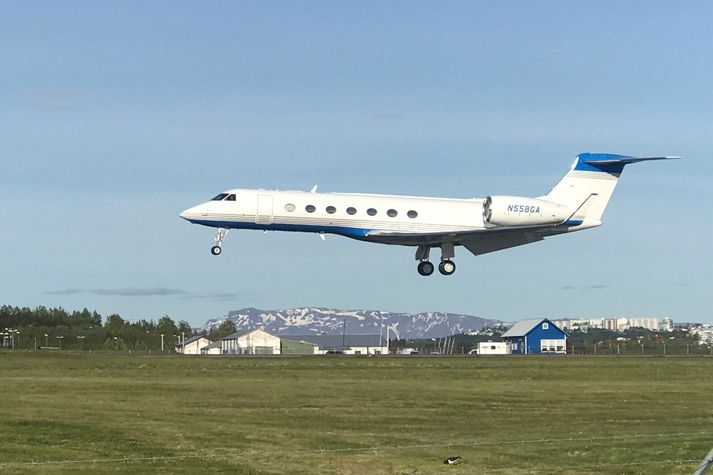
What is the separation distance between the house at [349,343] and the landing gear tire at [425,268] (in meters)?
92.8

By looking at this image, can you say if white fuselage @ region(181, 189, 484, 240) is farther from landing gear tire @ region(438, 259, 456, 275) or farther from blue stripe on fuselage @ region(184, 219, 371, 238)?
landing gear tire @ region(438, 259, 456, 275)

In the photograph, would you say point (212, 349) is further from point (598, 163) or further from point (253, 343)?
point (598, 163)

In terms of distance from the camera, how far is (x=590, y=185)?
57719 millimetres

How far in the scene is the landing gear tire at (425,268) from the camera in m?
54.8

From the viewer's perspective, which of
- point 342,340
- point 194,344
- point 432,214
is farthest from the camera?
point 342,340

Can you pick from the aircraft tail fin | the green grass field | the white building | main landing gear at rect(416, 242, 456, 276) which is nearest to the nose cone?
the green grass field

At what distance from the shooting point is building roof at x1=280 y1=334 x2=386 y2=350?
154 metres

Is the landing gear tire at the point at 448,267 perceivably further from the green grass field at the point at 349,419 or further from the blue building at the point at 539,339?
the blue building at the point at 539,339

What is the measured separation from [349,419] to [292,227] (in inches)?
789

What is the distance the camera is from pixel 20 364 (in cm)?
5169

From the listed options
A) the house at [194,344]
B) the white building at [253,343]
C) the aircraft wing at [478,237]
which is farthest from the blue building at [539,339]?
the aircraft wing at [478,237]

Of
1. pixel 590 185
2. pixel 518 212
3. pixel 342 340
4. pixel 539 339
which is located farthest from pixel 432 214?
pixel 342 340

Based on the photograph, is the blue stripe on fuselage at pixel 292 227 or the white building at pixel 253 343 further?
the white building at pixel 253 343

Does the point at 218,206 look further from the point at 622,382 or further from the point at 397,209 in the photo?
the point at 622,382
